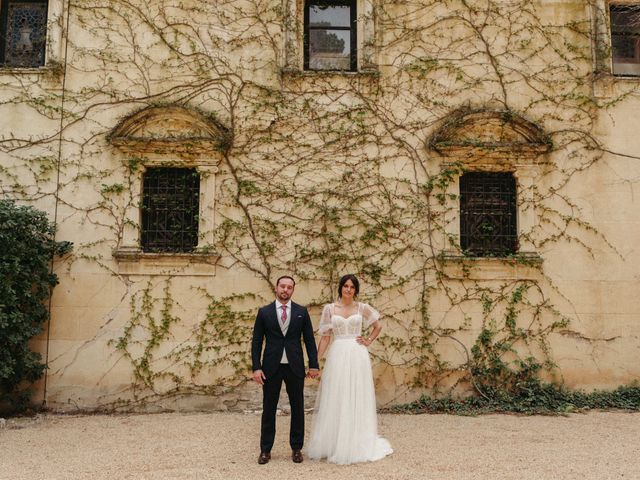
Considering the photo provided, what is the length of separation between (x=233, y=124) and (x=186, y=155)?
2.70 ft

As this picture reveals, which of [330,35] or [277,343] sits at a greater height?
[330,35]

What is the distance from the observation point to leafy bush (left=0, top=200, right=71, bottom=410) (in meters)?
6.83

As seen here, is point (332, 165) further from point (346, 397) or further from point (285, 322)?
point (346, 397)

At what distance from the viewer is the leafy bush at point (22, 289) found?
269 inches

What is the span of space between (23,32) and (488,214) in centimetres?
757

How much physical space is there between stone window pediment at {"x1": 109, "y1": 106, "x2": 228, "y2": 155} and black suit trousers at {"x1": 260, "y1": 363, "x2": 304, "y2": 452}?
3.89m

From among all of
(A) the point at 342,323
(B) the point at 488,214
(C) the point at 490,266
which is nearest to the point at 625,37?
(B) the point at 488,214

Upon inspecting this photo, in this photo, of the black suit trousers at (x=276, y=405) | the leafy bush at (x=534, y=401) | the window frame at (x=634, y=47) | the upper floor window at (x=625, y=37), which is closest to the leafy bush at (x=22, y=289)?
the black suit trousers at (x=276, y=405)

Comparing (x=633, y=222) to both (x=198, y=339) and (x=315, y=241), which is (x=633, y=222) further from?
(x=198, y=339)

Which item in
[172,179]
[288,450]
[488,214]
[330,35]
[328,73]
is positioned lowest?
[288,450]

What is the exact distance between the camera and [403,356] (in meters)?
→ 7.73

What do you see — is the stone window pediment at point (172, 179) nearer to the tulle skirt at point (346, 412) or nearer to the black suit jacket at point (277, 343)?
the black suit jacket at point (277, 343)

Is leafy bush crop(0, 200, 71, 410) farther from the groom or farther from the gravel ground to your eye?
the groom

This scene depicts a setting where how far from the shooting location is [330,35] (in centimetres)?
852
